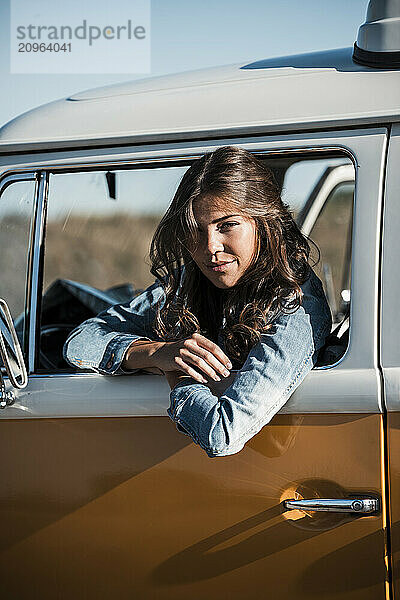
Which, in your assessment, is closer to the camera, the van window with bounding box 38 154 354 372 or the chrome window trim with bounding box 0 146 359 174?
the chrome window trim with bounding box 0 146 359 174

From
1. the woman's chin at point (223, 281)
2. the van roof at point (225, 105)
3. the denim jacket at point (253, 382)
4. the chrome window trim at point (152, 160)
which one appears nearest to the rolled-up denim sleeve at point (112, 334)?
the denim jacket at point (253, 382)

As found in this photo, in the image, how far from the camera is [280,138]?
2.03 metres

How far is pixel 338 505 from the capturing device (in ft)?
6.15

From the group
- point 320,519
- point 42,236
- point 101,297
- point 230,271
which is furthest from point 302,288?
point 101,297

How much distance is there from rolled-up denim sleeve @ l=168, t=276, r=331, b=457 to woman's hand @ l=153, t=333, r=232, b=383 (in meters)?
0.04

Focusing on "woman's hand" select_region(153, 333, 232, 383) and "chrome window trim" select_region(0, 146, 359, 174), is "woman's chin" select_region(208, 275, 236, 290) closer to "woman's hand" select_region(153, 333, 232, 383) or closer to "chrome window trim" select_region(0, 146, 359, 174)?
"woman's hand" select_region(153, 333, 232, 383)

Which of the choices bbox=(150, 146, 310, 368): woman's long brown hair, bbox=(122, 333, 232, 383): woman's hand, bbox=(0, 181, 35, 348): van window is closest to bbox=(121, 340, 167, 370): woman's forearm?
bbox=(122, 333, 232, 383): woman's hand

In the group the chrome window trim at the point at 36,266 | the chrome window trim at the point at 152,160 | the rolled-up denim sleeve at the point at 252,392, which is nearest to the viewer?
the rolled-up denim sleeve at the point at 252,392

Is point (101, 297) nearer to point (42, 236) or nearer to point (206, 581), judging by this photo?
point (42, 236)

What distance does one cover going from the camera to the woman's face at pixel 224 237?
204cm

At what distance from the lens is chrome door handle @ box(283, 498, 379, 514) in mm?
1857

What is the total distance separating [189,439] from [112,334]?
0.42m

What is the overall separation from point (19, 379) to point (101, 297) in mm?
1490

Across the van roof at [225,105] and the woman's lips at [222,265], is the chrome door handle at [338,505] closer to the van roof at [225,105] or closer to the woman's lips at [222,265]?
the woman's lips at [222,265]
